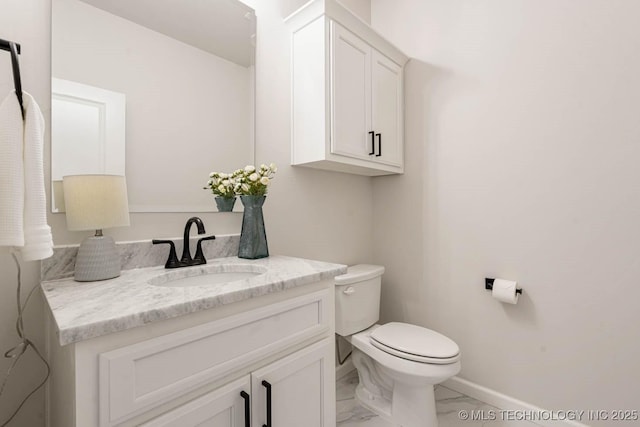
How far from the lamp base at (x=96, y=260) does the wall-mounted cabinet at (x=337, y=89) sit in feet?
3.06

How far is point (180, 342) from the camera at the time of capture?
70 cm

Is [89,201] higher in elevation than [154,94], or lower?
lower

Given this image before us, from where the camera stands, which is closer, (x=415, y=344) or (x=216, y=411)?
(x=216, y=411)

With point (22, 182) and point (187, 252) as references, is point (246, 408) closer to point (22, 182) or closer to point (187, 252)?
point (187, 252)

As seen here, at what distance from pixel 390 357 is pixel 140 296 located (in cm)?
114

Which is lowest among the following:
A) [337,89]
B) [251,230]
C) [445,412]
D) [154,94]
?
[445,412]

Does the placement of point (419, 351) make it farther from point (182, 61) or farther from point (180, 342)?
point (182, 61)

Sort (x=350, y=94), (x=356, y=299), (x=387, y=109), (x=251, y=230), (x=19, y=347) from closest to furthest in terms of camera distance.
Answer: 1. (x=19, y=347)
2. (x=251, y=230)
3. (x=350, y=94)
4. (x=356, y=299)
5. (x=387, y=109)

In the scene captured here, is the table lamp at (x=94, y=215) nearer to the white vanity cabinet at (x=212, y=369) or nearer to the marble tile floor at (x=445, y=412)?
the white vanity cabinet at (x=212, y=369)

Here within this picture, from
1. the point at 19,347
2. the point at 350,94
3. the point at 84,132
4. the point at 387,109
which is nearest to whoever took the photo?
the point at 19,347

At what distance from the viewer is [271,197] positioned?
156 centimetres

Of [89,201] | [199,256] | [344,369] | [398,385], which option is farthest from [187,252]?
[344,369]

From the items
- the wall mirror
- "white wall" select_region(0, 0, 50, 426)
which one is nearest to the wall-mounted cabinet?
the wall mirror

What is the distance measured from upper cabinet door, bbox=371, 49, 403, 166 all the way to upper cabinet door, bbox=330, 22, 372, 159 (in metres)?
0.07
